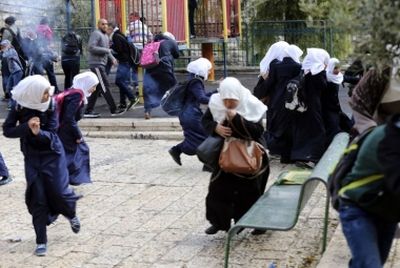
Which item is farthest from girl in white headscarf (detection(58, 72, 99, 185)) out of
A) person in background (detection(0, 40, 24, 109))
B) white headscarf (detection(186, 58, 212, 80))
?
person in background (detection(0, 40, 24, 109))

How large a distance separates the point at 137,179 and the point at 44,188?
2.81 m

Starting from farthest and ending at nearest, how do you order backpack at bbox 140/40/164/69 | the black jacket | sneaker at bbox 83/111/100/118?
the black jacket
sneaker at bbox 83/111/100/118
backpack at bbox 140/40/164/69

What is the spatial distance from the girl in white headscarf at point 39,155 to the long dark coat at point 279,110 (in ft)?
12.0

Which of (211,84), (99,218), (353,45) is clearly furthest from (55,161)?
(211,84)

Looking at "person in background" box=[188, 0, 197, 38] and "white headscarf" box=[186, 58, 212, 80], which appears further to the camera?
"person in background" box=[188, 0, 197, 38]

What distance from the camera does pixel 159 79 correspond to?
12438 mm

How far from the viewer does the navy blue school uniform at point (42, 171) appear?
6.20m

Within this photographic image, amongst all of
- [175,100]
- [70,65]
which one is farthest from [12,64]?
[175,100]

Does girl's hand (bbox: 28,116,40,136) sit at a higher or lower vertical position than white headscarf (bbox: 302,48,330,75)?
lower

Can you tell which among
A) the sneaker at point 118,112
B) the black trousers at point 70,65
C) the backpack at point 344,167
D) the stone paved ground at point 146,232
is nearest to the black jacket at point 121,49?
the sneaker at point 118,112

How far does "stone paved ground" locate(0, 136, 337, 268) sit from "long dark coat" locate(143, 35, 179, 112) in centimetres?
304

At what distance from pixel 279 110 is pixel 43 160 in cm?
384

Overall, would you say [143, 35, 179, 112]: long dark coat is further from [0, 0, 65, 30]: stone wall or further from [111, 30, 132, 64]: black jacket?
[0, 0, 65, 30]: stone wall

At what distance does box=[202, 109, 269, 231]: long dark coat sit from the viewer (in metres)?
6.18
